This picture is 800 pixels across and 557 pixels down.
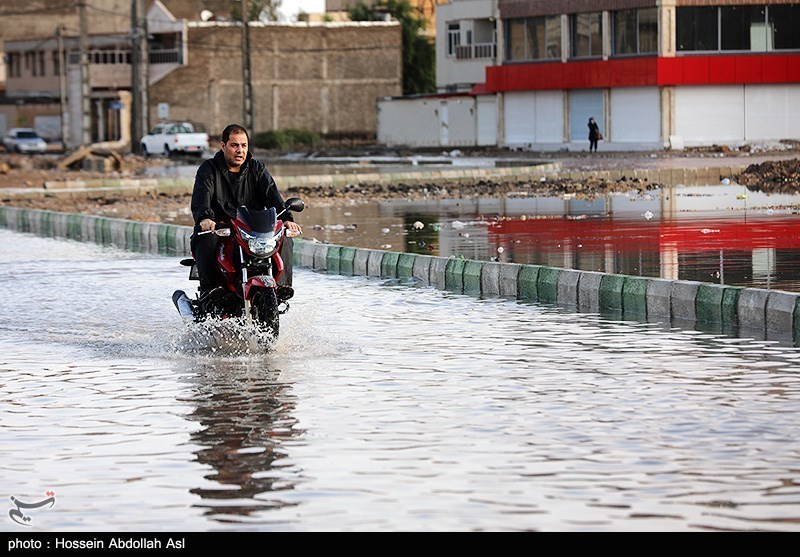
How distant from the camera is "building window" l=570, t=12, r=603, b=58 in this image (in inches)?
2680

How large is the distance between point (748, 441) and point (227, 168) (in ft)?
17.8

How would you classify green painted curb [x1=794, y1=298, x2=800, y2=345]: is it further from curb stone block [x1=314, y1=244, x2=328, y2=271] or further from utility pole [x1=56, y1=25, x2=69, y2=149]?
utility pole [x1=56, y1=25, x2=69, y2=149]

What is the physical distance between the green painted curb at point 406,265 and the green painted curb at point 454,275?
0.80m

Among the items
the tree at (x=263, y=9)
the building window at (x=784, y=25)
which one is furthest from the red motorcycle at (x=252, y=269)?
the tree at (x=263, y=9)

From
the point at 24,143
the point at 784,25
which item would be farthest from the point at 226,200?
the point at 24,143

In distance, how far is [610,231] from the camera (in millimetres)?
21953

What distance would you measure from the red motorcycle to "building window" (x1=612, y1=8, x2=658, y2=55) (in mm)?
55148

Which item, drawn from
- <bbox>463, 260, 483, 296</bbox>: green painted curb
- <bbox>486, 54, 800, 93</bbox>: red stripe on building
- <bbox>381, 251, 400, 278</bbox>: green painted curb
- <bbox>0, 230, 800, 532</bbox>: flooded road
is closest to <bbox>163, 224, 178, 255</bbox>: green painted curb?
<bbox>381, 251, 400, 278</bbox>: green painted curb

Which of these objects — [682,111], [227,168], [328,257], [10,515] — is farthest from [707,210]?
[682,111]

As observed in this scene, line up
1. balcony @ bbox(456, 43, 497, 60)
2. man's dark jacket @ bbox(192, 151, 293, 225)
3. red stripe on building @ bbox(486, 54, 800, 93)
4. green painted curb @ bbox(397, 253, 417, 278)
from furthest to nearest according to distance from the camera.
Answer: balcony @ bbox(456, 43, 497, 60) → red stripe on building @ bbox(486, 54, 800, 93) → green painted curb @ bbox(397, 253, 417, 278) → man's dark jacket @ bbox(192, 151, 293, 225)

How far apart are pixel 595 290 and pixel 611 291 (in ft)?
0.68

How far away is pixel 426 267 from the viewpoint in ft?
56.5

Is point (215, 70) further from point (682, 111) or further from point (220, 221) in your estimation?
point (220, 221)

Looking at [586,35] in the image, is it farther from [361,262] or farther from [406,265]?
[406,265]
